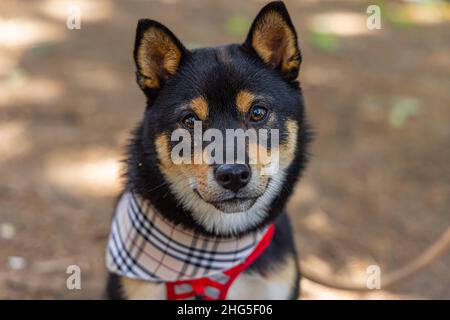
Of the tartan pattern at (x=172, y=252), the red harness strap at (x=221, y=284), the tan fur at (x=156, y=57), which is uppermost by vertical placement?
the tan fur at (x=156, y=57)

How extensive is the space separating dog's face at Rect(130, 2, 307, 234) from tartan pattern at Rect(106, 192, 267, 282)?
10 cm

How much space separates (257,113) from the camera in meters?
3.26

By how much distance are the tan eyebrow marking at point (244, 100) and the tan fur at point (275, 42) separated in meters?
0.28

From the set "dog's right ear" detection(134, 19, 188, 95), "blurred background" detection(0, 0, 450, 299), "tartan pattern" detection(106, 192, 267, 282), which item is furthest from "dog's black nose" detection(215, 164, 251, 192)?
"blurred background" detection(0, 0, 450, 299)

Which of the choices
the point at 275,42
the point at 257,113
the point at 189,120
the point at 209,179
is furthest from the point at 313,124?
the point at 209,179

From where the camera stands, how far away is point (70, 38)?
7461 millimetres

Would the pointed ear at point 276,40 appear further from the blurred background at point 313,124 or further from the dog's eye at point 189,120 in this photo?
the blurred background at point 313,124

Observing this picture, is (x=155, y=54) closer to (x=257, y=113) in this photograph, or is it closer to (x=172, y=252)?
(x=257, y=113)

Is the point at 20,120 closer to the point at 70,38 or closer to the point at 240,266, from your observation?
the point at 70,38

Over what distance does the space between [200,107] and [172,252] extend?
0.79 m

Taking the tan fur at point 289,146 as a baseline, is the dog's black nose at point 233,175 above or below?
below

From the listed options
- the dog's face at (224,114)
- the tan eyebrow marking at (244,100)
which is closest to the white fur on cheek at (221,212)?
the dog's face at (224,114)

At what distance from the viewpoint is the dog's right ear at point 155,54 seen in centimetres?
321
